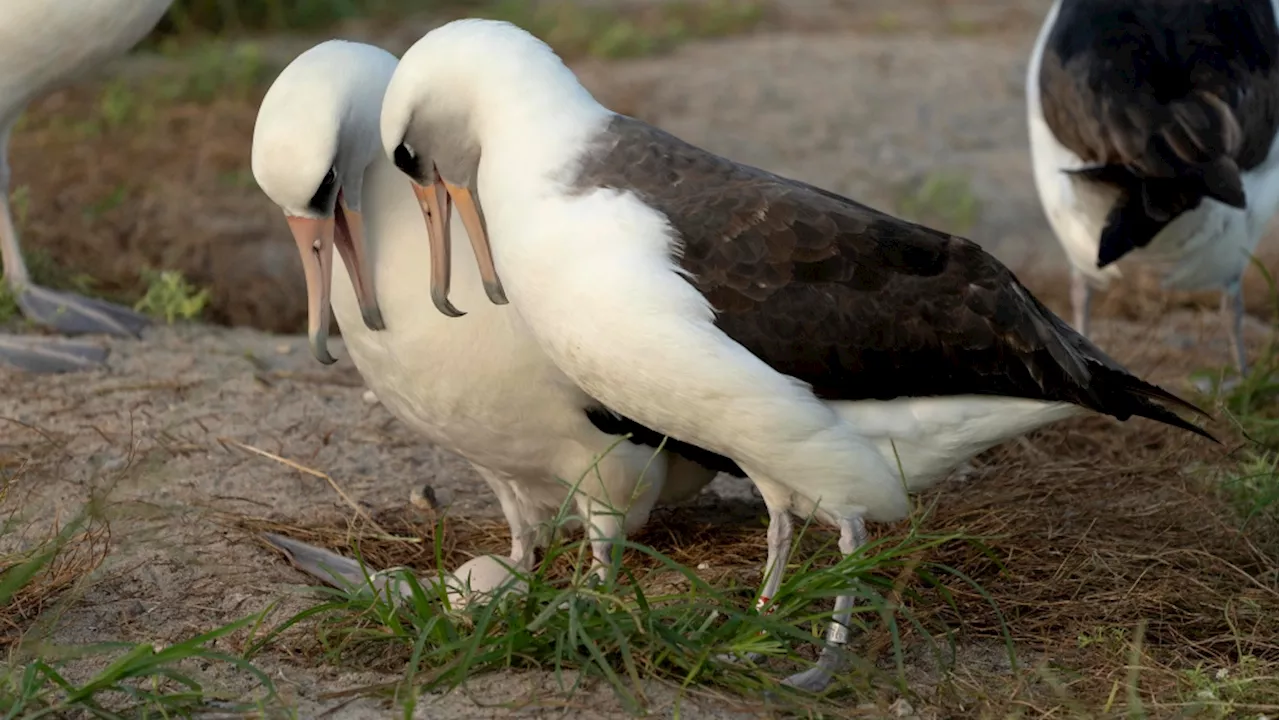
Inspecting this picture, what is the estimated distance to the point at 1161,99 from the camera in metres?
5.54

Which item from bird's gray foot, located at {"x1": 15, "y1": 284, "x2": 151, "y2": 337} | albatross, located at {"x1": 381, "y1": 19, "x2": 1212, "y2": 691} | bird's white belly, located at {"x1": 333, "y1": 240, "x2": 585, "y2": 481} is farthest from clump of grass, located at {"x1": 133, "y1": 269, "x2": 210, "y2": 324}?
albatross, located at {"x1": 381, "y1": 19, "x2": 1212, "y2": 691}

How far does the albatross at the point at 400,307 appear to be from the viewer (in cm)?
383

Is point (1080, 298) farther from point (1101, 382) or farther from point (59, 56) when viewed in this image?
point (59, 56)

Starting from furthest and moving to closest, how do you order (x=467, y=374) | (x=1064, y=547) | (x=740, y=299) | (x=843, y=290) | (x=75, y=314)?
1. (x=75, y=314)
2. (x=1064, y=547)
3. (x=467, y=374)
4. (x=843, y=290)
5. (x=740, y=299)

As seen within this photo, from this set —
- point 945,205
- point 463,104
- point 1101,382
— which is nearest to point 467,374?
point 463,104

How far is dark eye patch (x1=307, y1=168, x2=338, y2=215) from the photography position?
12.7ft

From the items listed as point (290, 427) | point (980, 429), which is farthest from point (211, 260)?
point (980, 429)

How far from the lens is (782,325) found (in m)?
3.56

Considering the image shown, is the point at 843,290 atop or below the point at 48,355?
atop

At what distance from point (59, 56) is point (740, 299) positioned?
3047mm

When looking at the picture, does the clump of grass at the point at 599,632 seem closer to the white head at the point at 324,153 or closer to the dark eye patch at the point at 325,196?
the white head at the point at 324,153

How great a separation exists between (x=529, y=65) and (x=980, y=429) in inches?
49.9

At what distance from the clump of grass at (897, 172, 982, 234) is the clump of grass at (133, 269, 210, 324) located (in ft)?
10.4

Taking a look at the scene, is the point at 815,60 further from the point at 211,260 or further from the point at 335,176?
the point at 335,176
